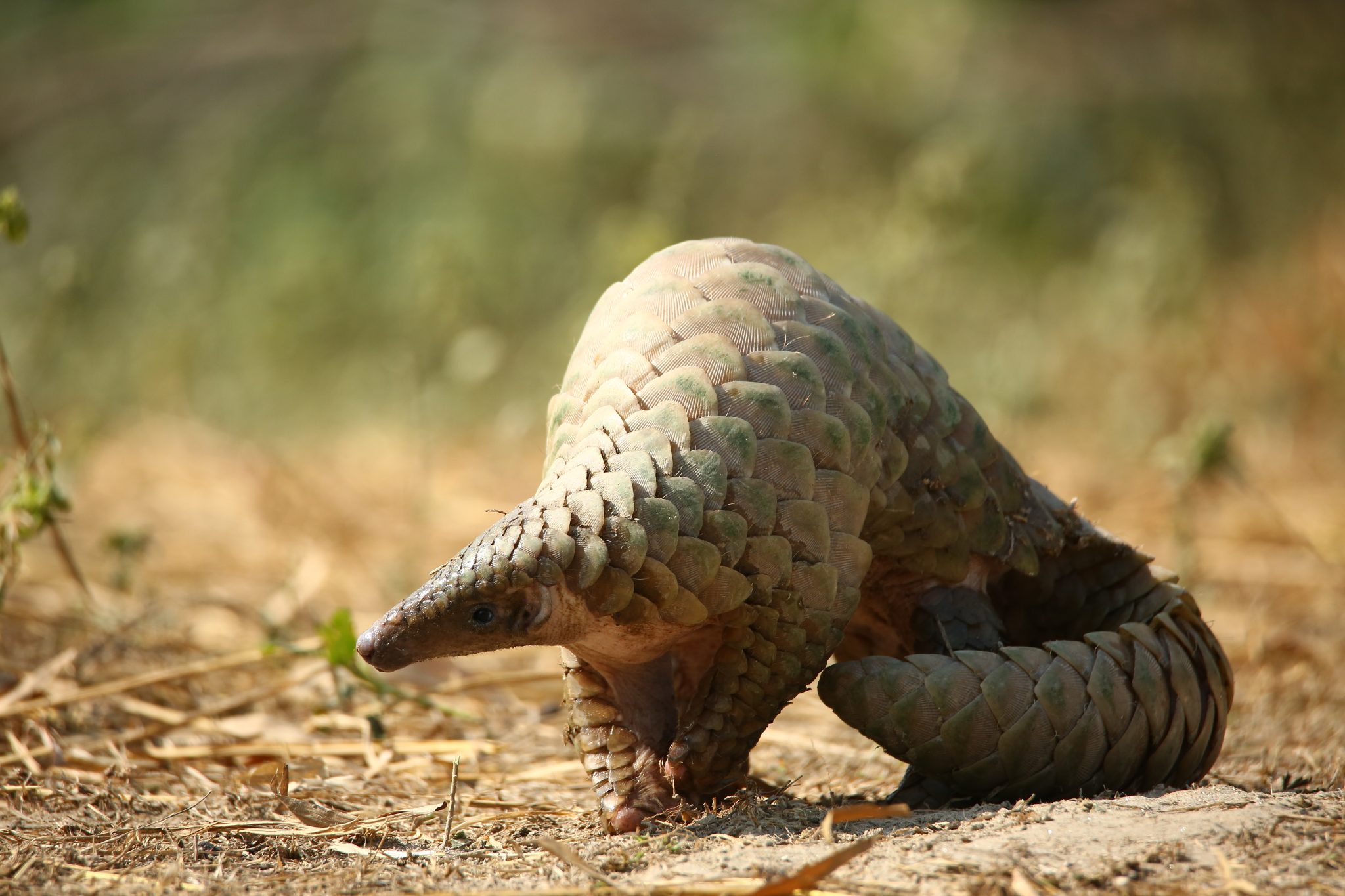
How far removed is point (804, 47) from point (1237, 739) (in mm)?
10287

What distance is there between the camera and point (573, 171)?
11891 millimetres

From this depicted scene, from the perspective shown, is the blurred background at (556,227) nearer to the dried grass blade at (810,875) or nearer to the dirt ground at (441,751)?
the dirt ground at (441,751)

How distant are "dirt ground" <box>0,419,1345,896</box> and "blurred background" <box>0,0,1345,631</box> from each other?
97mm

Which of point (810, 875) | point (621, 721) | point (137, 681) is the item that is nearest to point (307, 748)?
point (137, 681)

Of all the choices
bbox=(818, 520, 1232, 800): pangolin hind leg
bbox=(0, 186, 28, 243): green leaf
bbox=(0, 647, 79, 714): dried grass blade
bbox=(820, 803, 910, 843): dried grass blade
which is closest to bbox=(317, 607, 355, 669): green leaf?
bbox=(0, 647, 79, 714): dried grass blade

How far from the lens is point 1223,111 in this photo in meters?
10.7

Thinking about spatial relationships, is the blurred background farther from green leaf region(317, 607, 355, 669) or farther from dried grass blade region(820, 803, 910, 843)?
dried grass blade region(820, 803, 910, 843)

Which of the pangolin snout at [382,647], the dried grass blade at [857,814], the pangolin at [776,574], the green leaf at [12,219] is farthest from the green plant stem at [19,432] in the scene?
the dried grass blade at [857,814]

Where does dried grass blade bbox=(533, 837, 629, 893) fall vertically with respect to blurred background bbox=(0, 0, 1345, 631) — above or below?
below

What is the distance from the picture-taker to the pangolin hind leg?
2.35 meters

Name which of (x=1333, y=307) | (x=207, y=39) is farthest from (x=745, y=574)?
(x=207, y=39)

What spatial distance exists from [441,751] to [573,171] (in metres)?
9.33

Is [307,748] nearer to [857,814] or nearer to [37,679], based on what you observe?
[37,679]

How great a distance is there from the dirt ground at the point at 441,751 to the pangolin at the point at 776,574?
0.51ft
